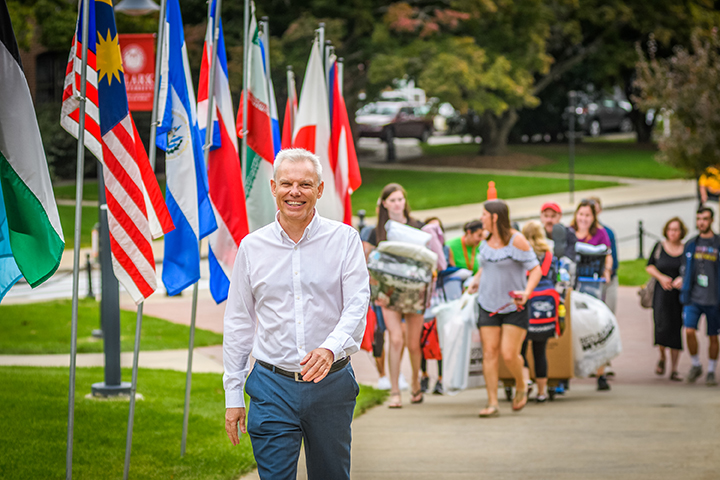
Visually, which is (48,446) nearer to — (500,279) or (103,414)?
(103,414)

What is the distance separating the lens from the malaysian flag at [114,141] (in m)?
5.63

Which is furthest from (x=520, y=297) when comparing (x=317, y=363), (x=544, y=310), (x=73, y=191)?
(x=73, y=191)

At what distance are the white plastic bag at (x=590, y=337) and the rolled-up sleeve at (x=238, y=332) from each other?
5537 mm

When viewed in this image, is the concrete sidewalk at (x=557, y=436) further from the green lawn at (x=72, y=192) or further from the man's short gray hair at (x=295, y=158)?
the green lawn at (x=72, y=192)

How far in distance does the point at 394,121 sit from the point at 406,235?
3373 centimetres

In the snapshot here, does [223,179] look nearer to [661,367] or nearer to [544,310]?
[544,310]

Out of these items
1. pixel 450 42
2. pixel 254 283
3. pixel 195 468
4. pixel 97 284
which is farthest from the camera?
pixel 450 42

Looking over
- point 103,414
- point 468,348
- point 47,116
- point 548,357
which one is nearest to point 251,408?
point 103,414

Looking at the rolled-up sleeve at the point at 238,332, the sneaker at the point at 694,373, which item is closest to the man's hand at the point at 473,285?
the sneaker at the point at 694,373

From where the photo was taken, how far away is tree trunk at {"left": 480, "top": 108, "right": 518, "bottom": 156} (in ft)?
121

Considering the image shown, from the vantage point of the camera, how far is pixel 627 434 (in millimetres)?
7117

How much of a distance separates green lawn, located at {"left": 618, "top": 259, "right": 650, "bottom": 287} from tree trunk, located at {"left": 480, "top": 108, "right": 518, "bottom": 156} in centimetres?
1838

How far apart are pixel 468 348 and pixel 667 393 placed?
6.96 ft

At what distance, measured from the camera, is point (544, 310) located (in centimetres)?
848
